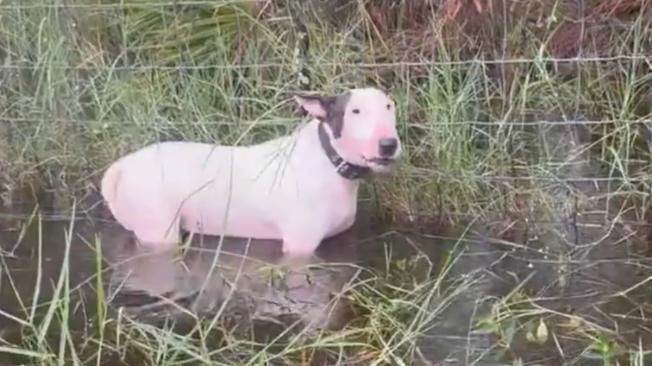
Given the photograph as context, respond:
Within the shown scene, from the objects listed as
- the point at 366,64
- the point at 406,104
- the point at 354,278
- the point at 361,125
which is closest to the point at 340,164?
the point at 361,125

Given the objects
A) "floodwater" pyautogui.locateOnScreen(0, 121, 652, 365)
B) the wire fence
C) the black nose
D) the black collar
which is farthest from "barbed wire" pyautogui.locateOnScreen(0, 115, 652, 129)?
the black nose

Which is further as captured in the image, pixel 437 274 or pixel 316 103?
pixel 316 103

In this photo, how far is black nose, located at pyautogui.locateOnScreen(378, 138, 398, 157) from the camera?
327 cm

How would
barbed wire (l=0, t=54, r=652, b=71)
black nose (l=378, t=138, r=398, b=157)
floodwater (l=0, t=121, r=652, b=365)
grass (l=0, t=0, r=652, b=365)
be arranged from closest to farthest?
floodwater (l=0, t=121, r=652, b=365)
black nose (l=378, t=138, r=398, b=157)
grass (l=0, t=0, r=652, b=365)
barbed wire (l=0, t=54, r=652, b=71)

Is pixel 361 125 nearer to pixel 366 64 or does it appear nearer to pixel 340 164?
pixel 340 164

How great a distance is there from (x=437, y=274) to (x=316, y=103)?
55cm

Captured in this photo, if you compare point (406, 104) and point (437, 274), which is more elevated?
point (406, 104)

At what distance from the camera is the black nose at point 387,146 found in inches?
129

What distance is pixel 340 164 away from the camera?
3.40 meters

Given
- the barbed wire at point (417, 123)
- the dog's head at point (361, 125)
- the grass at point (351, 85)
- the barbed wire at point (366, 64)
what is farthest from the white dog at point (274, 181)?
the barbed wire at point (366, 64)

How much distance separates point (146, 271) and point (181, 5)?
4.82ft

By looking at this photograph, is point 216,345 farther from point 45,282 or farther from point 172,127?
point 172,127

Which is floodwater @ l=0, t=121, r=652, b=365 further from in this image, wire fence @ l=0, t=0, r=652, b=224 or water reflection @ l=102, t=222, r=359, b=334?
wire fence @ l=0, t=0, r=652, b=224

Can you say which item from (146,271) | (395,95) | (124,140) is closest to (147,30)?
(124,140)
